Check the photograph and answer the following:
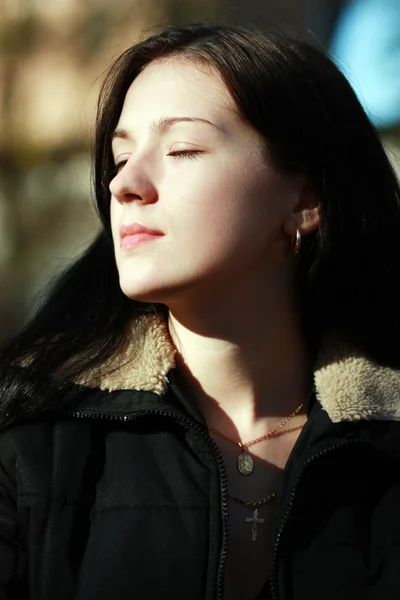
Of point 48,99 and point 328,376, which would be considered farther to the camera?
point 48,99

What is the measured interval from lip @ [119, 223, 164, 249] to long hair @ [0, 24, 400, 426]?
278 mm

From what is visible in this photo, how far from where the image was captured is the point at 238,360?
212cm

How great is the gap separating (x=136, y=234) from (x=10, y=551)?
0.73 meters

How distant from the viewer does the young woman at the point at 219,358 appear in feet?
6.18

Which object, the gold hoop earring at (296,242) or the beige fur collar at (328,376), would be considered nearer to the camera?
the beige fur collar at (328,376)

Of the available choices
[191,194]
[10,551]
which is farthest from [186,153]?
[10,551]

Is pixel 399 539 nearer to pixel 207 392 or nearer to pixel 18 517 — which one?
pixel 207 392

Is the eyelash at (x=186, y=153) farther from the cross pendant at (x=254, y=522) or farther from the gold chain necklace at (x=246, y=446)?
the cross pendant at (x=254, y=522)

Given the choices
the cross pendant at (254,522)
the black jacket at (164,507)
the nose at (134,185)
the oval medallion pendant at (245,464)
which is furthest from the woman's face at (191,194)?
the cross pendant at (254,522)

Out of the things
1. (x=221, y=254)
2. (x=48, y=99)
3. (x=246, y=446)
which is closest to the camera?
(x=221, y=254)

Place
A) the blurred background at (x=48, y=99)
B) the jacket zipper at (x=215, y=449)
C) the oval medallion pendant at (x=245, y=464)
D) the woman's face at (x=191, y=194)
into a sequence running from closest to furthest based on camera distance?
1. the jacket zipper at (x=215, y=449)
2. the woman's face at (x=191, y=194)
3. the oval medallion pendant at (x=245, y=464)
4. the blurred background at (x=48, y=99)

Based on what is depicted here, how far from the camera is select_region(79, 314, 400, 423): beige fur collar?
204cm

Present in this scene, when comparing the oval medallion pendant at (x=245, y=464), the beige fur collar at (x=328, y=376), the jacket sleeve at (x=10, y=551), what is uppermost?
the beige fur collar at (x=328, y=376)

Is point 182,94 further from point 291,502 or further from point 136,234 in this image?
point 291,502
